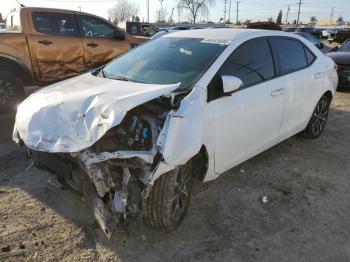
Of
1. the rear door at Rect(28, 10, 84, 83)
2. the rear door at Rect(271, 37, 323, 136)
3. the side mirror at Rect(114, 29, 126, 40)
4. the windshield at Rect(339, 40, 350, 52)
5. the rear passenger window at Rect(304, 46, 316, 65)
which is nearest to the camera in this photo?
the rear door at Rect(271, 37, 323, 136)

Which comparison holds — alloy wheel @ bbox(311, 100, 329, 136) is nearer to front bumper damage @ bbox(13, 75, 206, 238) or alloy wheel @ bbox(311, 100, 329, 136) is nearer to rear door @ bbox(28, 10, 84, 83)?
front bumper damage @ bbox(13, 75, 206, 238)

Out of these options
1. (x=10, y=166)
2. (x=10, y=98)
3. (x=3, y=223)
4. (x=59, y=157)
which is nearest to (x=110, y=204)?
(x=59, y=157)

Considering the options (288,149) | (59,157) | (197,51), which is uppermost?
(197,51)

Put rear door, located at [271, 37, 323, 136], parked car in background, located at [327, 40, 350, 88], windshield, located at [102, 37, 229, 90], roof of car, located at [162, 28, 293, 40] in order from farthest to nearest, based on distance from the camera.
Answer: parked car in background, located at [327, 40, 350, 88] < rear door, located at [271, 37, 323, 136] < roof of car, located at [162, 28, 293, 40] < windshield, located at [102, 37, 229, 90]

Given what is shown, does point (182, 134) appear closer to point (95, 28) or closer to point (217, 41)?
point (217, 41)

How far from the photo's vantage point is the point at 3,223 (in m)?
3.41

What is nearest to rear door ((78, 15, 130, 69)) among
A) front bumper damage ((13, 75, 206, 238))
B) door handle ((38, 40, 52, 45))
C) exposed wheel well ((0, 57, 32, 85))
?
door handle ((38, 40, 52, 45))

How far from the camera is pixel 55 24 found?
24.7 feet

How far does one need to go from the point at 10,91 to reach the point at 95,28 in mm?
2369

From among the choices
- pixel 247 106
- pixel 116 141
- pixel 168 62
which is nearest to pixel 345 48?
pixel 247 106

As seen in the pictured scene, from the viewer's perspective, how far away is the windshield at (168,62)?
11.9 feet

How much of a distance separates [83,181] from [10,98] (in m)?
4.46

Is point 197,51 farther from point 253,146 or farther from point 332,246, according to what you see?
point 332,246

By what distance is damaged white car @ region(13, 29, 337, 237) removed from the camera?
285 centimetres
